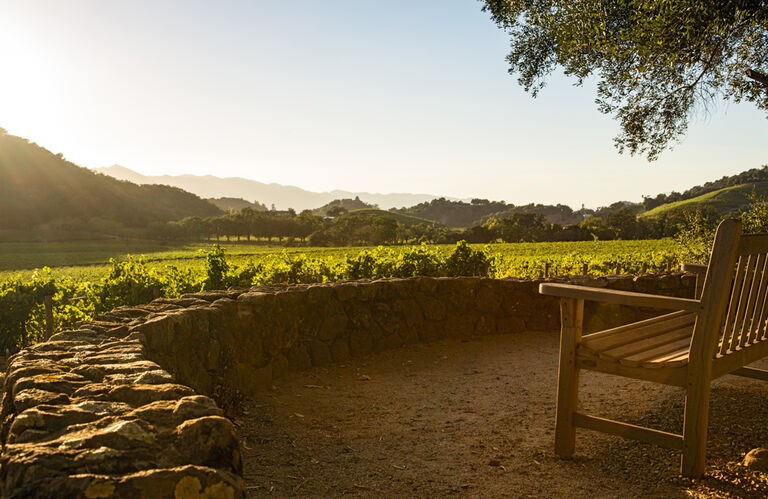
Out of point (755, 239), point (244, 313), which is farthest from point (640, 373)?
point (244, 313)

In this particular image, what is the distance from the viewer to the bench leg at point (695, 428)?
2.77m

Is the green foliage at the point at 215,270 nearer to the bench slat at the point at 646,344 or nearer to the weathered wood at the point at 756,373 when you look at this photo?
the bench slat at the point at 646,344

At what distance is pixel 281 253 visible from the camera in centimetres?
2128

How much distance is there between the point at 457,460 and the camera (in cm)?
335

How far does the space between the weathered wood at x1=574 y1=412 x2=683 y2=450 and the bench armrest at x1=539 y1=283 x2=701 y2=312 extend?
0.72 metres

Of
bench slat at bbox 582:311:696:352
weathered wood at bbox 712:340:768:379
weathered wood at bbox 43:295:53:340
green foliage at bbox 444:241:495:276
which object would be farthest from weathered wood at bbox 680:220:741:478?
weathered wood at bbox 43:295:53:340

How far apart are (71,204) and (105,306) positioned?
7282 centimetres

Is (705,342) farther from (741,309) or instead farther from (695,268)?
(695,268)

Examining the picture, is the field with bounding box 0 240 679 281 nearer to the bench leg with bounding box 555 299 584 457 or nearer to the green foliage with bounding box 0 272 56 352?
the green foliage with bounding box 0 272 56 352

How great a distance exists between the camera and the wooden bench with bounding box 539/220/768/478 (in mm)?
2699

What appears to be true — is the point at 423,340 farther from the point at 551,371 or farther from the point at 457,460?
the point at 457,460

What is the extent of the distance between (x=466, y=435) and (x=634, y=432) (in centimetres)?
118

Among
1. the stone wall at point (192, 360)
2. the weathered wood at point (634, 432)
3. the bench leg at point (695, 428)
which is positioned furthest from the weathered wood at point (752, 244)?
the stone wall at point (192, 360)

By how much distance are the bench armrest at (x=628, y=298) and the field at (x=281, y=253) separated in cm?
623
